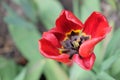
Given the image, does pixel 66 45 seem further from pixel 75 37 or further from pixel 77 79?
pixel 77 79

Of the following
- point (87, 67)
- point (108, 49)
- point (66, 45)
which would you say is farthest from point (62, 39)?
point (108, 49)

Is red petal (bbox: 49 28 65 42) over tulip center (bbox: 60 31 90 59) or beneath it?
over

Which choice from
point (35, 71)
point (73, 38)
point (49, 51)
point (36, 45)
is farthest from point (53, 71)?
point (49, 51)

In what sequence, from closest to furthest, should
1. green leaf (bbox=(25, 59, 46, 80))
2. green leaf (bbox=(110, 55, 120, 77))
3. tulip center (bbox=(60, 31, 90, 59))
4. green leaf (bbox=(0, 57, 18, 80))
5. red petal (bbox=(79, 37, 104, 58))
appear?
red petal (bbox=(79, 37, 104, 58)) < tulip center (bbox=(60, 31, 90, 59)) < green leaf (bbox=(110, 55, 120, 77)) < green leaf (bbox=(25, 59, 46, 80)) < green leaf (bbox=(0, 57, 18, 80))

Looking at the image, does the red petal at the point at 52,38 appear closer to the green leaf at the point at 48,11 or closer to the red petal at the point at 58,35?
the red petal at the point at 58,35

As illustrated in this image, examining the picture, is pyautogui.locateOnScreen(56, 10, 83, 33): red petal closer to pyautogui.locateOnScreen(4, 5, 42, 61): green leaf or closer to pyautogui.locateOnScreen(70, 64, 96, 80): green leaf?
pyautogui.locateOnScreen(70, 64, 96, 80): green leaf

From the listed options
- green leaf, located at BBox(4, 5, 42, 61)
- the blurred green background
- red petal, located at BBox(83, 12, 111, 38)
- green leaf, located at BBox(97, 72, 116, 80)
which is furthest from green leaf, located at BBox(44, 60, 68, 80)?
red petal, located at BBox(83, 12, 111, 38)

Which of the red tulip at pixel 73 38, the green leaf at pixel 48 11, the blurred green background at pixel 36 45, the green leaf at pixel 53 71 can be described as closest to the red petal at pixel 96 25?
the red tulip at pixel 73 38
